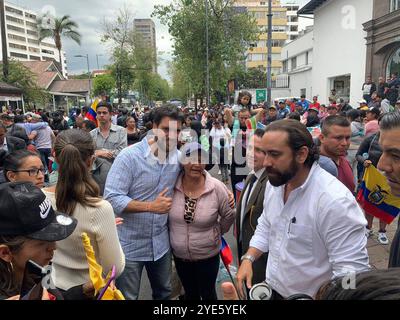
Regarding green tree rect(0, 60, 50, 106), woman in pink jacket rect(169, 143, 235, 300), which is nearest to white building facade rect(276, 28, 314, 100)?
green tree rect(0, 60, 50, 106)

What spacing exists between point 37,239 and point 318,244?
1419mm

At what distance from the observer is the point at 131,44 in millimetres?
33344

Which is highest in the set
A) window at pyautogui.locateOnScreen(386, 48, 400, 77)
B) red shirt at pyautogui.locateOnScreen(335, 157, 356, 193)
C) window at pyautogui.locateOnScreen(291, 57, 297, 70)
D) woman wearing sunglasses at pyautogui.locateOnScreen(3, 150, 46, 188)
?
window at pyautogui.locateOnScreen(291, 57, 297, 70)

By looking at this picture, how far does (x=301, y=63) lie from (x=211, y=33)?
15.7 meters

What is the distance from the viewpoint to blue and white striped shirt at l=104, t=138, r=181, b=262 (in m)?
2.62

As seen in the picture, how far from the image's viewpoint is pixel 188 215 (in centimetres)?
278

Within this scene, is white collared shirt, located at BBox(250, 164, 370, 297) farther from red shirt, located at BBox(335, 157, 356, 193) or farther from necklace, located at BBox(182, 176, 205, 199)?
red shirt, located at BBox(335, 157, 356, 193)

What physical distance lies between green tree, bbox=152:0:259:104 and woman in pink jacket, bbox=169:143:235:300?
2260cm

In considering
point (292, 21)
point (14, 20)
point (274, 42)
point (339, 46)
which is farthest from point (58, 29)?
point (14, 20)

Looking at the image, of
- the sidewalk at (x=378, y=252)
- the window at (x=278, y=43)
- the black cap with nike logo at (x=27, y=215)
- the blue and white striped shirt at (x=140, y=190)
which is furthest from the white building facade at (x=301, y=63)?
the window at (x=278, y=43)

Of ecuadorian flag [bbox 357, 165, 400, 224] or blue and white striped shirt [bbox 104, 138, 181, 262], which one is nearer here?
blue and white striped shirt [bbox 104, 138, 181, 262]

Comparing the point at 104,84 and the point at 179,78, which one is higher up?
the point at 179,78

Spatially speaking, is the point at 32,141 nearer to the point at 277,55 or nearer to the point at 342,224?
the point at 342,224

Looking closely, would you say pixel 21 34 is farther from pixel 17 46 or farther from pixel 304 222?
pixel 304 222
